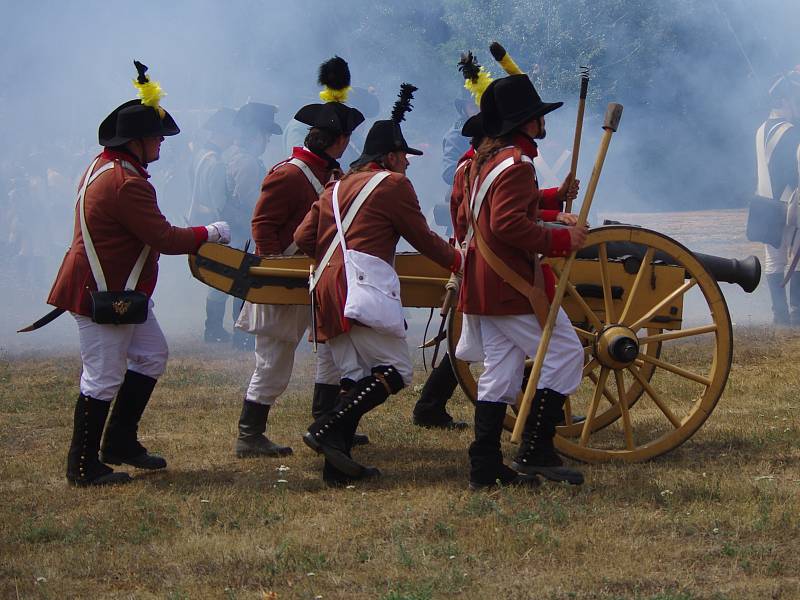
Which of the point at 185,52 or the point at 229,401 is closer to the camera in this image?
the point at 229,401

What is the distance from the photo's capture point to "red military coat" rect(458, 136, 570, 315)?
4469 mm

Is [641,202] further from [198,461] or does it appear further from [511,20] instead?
[198,461]

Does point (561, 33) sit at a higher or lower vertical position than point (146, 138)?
higher

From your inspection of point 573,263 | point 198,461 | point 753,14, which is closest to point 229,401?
point 198,461

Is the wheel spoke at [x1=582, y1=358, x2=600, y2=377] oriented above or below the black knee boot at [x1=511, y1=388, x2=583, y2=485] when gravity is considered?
above

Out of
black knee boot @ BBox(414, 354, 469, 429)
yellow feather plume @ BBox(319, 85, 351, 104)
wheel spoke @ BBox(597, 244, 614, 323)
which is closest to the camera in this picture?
wheel spoke @ BBox(597, 244, 614, 323)

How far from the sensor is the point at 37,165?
1789 cm

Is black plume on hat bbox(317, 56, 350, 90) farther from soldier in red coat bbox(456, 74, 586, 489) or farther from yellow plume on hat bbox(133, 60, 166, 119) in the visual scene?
soldier in red coat bbox(456, 74, 586, 489)

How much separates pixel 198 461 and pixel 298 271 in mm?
1064

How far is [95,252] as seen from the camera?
5004 mm

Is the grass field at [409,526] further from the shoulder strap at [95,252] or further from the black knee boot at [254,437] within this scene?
the shoulder strap at [95,252]

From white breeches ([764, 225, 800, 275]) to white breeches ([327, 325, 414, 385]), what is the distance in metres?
5.95

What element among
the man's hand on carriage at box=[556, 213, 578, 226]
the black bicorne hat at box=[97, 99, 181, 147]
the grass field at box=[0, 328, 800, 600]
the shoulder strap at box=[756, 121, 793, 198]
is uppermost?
the shoulder strap at box=[756, 121, 793, 198]

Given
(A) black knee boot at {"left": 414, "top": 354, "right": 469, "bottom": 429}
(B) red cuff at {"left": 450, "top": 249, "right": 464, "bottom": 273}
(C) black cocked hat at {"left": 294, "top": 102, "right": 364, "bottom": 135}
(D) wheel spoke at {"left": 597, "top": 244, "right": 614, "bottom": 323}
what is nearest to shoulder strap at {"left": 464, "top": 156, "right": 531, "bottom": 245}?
(B) red cuff at {"left": 450, "top": 249, "right": 464, "bottom": 273}
